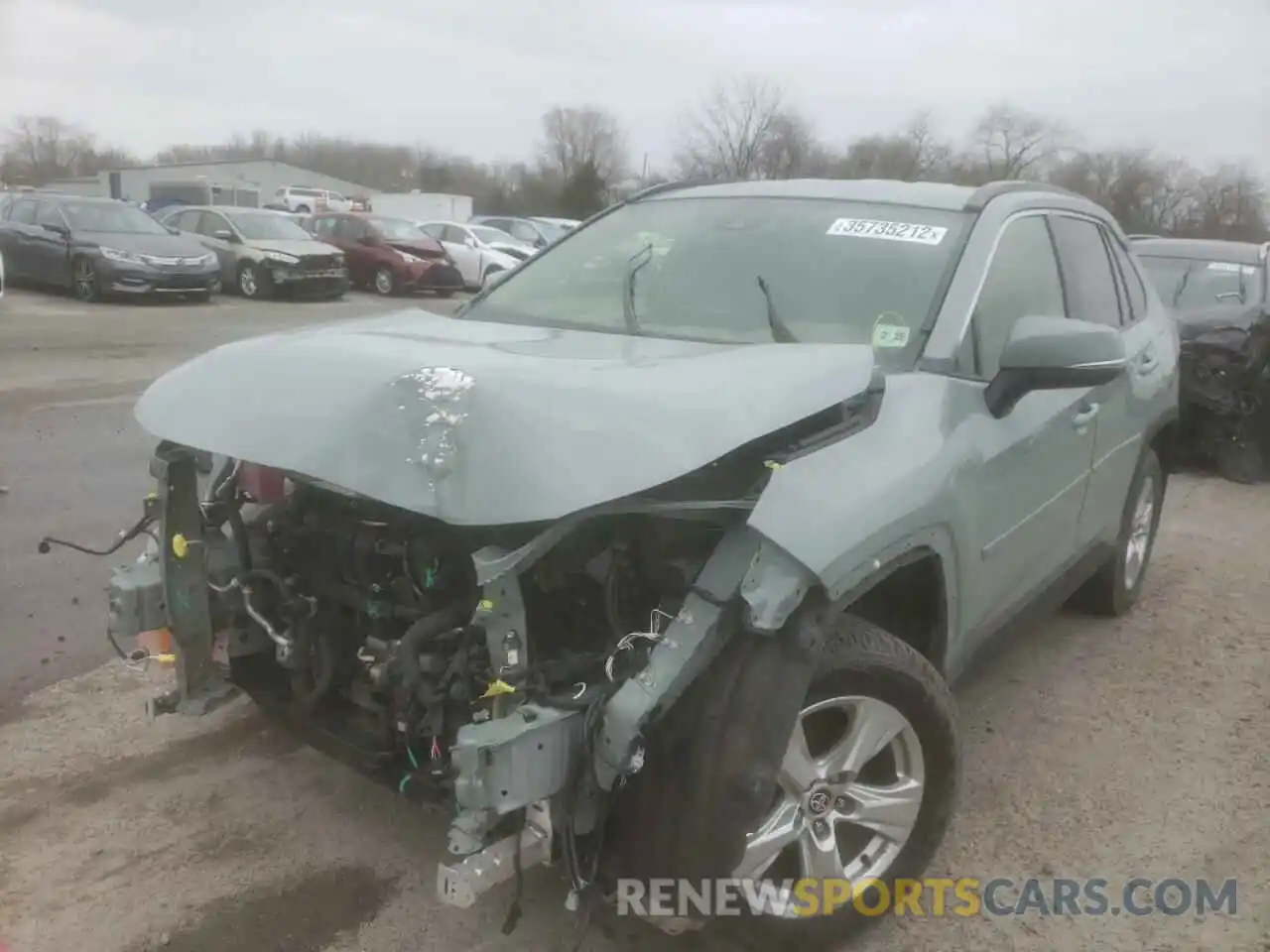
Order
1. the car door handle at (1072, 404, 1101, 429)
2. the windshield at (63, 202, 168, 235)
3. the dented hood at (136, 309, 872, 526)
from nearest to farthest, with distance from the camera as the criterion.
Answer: the dented hood at (136, 309, 872, 526) → the car door handle at (1072, 404, 1101, 429) → the windshield at (63, 202, 168, 235)

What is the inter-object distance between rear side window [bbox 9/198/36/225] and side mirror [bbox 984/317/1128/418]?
1783 cm

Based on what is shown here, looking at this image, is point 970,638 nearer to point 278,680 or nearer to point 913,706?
point 913,706

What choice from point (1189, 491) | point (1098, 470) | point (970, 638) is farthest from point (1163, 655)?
point (1189, 491)

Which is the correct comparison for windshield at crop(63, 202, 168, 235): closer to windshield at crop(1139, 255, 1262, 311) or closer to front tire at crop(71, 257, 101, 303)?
front tire at crop(71, 257, 101, 303)

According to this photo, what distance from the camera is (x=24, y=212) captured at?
56.7 feet

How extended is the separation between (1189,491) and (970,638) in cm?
529

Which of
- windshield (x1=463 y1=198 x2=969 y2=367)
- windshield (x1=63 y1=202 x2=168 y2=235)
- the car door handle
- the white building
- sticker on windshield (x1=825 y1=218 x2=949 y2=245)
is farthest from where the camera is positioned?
the white building

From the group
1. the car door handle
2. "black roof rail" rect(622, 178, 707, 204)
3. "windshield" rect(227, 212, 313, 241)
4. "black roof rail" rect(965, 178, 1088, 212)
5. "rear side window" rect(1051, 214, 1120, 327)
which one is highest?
"black roof rail" rect(965, 178, 1088, 212)

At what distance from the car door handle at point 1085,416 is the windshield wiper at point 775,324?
108 centimetres

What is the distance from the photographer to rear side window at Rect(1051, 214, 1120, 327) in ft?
13.3

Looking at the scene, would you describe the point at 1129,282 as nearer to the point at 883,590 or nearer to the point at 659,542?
the point at 883,590

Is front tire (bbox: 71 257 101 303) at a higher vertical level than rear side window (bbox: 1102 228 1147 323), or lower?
lower

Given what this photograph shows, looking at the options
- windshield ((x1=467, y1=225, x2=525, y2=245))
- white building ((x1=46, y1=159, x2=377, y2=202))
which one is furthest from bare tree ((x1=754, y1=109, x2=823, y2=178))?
white building ((x1=46, y1=159, x2=377, y2=202))

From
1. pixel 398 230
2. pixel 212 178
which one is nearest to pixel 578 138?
pixel 212 178
